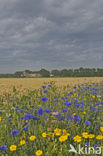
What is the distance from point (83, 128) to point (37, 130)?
0.71m

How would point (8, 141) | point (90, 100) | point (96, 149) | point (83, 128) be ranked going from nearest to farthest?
1. point (96, 149)
2. point (8, 141)
3. point (83, 128)
4. point (90, 100)

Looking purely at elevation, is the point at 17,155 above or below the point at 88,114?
below

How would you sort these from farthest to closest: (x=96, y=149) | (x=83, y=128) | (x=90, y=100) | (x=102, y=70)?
(x=102, y=70) < (x=90, y=100) < (x=83, y=128) < (x=96, y=149)

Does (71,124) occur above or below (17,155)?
above

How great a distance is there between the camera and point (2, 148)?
2107 mm

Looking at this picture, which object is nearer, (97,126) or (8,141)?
(8,141)

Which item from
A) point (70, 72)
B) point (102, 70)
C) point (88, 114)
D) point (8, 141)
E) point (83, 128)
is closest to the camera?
point (8, 141)

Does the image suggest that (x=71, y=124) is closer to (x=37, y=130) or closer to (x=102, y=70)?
(x=37, y=130)

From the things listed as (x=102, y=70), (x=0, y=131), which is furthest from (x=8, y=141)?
(x=102, y=70)

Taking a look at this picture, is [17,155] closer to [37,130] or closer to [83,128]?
[37,130]

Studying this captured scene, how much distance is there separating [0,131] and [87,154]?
1.49 meters

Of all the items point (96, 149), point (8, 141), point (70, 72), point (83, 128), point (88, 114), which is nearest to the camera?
point (96, 149)

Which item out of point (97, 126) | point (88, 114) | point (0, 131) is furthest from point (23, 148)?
point (88, 114)

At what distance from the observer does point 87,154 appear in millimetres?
2062
